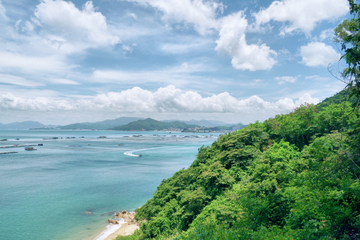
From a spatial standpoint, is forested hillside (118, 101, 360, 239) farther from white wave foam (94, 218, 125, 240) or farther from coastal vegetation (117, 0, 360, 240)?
white wave foam (94, 218, 125, 240)

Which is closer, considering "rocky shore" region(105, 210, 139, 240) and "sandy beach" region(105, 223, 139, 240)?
"sandy beach" region(105, 223, 139, 240)

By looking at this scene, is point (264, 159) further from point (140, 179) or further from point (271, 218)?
point (140, 179)

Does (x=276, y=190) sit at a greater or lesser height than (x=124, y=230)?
greater

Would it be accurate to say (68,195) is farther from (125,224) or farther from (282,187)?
(282,187)

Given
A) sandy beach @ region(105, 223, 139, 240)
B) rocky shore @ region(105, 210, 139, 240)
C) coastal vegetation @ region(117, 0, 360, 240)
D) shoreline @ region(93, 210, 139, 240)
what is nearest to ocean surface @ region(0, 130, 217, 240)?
shoreline @ region(93, 210, 139, 240)

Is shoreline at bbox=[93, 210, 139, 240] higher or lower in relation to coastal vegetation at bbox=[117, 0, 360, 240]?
lower

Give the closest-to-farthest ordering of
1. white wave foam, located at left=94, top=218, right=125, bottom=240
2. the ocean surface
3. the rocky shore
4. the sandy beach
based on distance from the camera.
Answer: the sandy beach → white wave foam, located at left=94, top=218, right=125, bottom=240 → the rocky shore → the ocean surface

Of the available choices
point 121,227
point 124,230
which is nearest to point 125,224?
point 121,227

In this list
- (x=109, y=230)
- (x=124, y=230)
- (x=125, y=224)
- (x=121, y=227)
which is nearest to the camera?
(x=124, y=230)

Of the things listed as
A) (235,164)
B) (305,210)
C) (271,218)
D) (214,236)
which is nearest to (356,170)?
(305,210)

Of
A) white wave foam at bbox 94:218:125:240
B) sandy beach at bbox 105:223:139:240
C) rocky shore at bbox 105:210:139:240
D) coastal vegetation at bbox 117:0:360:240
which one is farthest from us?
rocky shore at bbox 105:210:139:240
